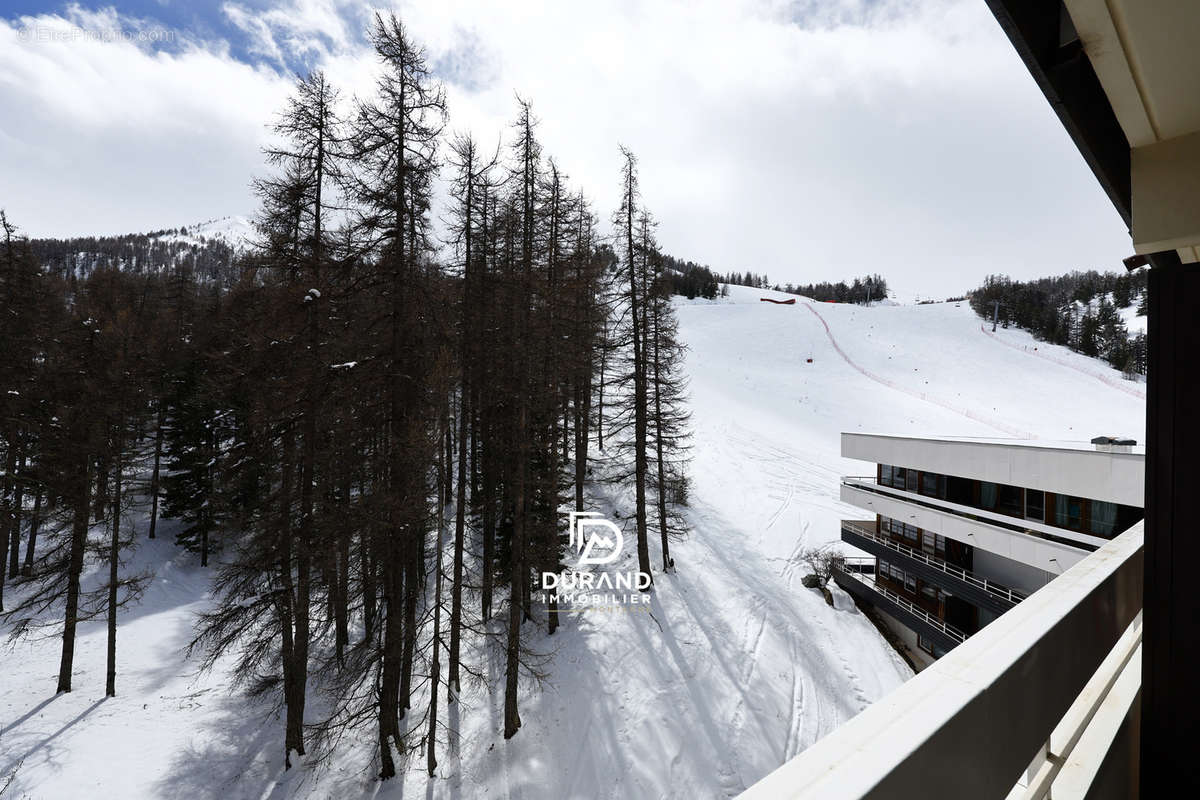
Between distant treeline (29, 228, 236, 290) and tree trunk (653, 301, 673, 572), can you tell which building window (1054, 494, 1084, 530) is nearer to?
tree trunk (653, 301, 673, 572)

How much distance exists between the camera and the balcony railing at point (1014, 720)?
25.5 inches

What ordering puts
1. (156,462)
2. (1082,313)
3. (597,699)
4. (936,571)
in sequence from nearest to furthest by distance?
(597,699), (936,571), (156,462), (1082,313)

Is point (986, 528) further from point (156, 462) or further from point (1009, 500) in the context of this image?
point (156, 462)

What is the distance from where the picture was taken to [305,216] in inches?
438

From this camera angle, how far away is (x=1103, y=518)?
12.4 meters

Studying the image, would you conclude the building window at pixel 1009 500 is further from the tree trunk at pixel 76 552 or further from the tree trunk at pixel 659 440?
the tree trunk at pixel 76 552

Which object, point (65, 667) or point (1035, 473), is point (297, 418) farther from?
point (1035, 473)

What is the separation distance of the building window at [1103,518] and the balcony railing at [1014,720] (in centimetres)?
1465

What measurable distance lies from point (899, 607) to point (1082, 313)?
3603 inches

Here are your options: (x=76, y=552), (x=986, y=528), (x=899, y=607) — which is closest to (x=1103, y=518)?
(x=986, y=528)

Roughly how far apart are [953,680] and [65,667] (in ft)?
74.6

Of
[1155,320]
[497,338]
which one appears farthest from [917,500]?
[1155,320]
